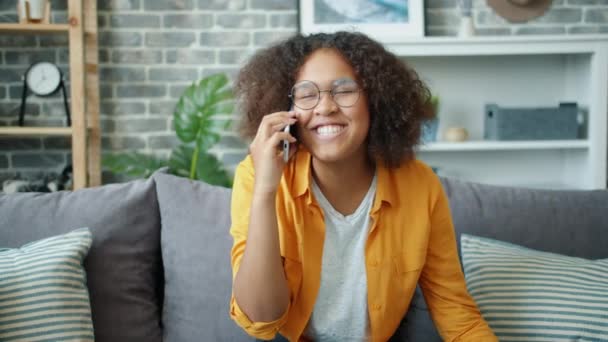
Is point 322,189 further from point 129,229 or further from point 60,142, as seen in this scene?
point 60,142

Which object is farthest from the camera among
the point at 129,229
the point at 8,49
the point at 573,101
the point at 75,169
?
the point at 573,101

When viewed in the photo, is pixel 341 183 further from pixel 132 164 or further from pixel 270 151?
pixel 132 164

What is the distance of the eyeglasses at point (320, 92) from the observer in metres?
1.22

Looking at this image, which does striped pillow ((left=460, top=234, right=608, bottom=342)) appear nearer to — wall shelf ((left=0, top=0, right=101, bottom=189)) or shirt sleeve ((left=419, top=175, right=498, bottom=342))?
shirt sleeve ((left=419, top=175, right=498, bottom=342))

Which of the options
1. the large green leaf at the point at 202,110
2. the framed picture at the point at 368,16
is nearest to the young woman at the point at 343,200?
the large green leaf at the point at 202,110

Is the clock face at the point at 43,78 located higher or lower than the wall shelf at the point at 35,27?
lower

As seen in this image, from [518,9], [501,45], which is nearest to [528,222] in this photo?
[501,45]

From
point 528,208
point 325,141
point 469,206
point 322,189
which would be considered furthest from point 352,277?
point 528,208

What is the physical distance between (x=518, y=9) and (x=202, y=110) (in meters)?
1.86

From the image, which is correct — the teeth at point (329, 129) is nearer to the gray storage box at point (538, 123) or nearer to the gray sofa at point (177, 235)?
the gray sofa at point (177, 235)

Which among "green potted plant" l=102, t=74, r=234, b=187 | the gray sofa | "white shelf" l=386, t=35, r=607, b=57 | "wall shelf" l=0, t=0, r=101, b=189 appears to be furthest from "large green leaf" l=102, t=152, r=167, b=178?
"white shelf" l=386, t=35, r=607, b=57

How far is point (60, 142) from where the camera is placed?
2.96 metres

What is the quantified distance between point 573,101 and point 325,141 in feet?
7.87

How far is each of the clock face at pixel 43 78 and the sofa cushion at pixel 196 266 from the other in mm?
1574
